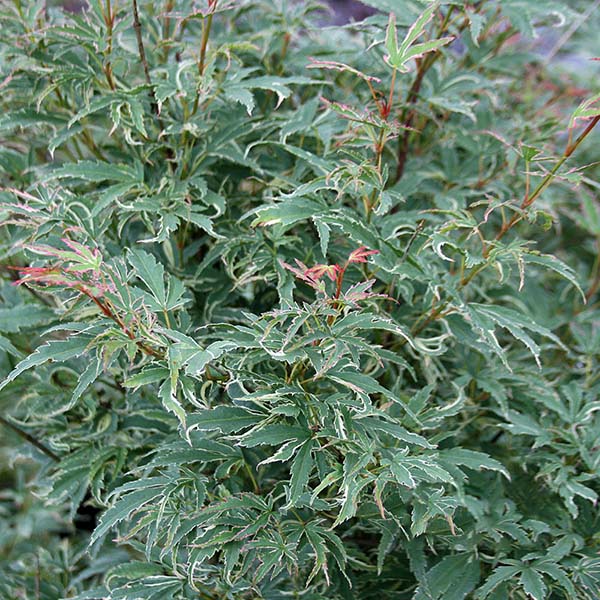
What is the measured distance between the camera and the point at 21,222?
41.6 inches

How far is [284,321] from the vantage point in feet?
3.43

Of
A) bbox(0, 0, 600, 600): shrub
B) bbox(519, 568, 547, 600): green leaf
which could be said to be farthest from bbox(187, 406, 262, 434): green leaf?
bbox(519, 568, 547, 600): green leaf

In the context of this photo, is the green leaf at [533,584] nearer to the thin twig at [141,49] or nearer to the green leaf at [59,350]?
the green leaf at [59,350]

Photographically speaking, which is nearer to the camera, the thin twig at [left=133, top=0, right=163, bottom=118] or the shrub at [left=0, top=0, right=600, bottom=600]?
the shrub at [left=0, top=0, right=600, bottom=600]

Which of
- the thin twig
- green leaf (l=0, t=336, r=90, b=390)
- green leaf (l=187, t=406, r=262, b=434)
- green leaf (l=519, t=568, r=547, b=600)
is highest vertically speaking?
the thin twig

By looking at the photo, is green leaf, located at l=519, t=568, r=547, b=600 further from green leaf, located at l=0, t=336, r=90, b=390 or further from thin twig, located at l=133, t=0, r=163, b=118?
thin twig, located at l=133, t=0, r=163, b=118

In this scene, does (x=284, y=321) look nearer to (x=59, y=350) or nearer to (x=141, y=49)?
(x=59, y=350)

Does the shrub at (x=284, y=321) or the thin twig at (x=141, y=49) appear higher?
the thin twig at (x=141, y=49)

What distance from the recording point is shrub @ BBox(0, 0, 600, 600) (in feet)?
3.12

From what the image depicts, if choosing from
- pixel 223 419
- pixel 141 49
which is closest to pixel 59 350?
pixel 223 419

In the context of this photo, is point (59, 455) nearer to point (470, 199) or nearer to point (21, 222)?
point (21, 222)

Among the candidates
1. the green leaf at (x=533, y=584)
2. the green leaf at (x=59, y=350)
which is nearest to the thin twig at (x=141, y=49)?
the green leaf at (x=59, y=350)

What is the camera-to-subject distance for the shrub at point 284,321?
95 centimetres

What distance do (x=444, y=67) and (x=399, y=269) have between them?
24.0 inches
